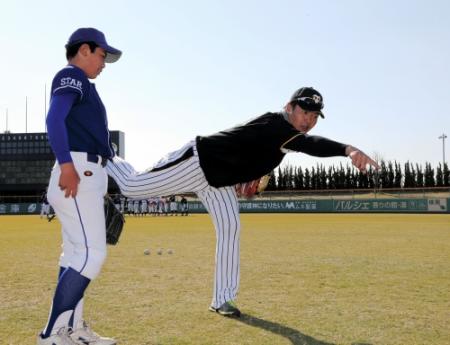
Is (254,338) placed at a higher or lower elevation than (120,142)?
lower

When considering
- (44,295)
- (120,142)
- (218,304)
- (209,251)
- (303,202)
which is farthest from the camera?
(120,142)

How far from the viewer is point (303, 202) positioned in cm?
4266

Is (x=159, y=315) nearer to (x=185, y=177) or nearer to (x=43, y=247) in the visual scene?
(x=185, y=177)

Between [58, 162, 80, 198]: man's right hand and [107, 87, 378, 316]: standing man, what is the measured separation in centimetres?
118

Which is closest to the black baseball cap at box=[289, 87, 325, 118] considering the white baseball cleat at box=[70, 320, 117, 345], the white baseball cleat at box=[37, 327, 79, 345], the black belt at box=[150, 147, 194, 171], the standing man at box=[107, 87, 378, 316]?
the standing man at box=[107, 87, 378, 316]

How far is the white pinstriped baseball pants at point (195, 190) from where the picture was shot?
13.9 feet

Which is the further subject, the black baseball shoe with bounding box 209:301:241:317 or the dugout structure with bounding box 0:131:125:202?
the dugout structure with bounding box 0:131:125:202

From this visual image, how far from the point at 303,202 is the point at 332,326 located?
1547 inches

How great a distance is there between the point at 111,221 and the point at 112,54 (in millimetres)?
1236

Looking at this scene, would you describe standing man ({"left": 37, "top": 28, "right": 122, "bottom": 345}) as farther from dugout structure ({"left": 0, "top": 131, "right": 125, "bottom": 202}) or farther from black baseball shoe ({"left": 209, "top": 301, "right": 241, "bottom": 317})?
dugout structure ({"left": 0, "top": 131, "right": 125, "bottom": 202})

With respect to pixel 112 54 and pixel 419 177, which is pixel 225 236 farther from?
pixel 419 177

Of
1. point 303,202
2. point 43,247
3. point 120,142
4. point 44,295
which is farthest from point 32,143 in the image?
point 44,295

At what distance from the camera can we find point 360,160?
3.63 meters

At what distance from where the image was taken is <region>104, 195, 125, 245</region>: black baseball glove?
11.8 ft
